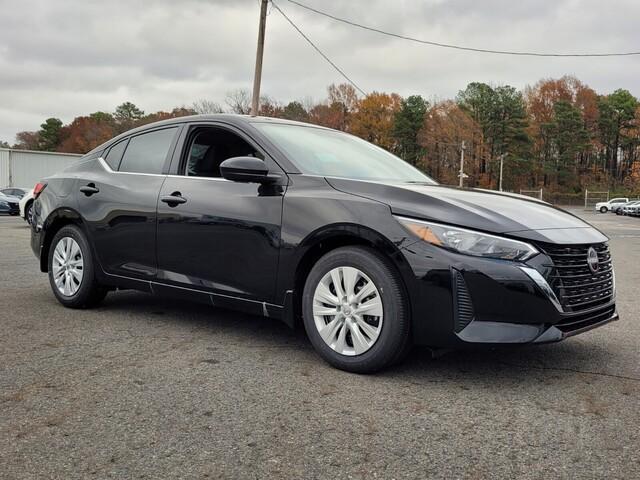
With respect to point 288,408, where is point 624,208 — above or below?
below

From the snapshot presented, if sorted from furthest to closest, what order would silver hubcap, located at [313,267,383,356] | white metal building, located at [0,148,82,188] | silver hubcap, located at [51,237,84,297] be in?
white metal building, located at [0,148,82,188]
silver hubcap, located at [51,237,84,297]
silver hubcap, located at [313,267,383,356]

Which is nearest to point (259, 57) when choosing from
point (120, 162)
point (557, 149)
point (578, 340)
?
point (120, 162)

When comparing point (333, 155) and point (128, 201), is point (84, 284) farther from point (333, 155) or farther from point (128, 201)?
point (333, 155)

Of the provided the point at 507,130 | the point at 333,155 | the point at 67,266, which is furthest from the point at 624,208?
the point at 67,266

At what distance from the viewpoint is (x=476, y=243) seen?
323cm

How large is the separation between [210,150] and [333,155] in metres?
0.90

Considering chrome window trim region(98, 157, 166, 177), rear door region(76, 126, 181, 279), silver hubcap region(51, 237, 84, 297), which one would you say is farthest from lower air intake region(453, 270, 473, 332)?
silver hubcap region(51, 237, 84, 297)

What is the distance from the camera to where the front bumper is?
317 centimetres

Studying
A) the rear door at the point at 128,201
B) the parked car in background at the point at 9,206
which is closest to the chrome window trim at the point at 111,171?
the rear door at the point at 128,201

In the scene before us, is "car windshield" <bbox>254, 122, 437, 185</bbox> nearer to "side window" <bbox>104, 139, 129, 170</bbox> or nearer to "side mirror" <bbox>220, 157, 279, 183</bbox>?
"side mirror" <bbox>220, 157, 279, 183</bbox>

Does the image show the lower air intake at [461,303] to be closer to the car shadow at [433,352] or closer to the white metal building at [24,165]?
the car shadow at [433,352]

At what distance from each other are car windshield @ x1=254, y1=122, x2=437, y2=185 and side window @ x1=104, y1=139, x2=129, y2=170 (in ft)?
4.58

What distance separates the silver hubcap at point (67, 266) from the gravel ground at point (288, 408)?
22.0 inches

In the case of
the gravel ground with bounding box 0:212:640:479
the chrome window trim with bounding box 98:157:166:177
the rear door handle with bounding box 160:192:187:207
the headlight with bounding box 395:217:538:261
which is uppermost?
the chrome window trim with bounding box 98:157:166:177
